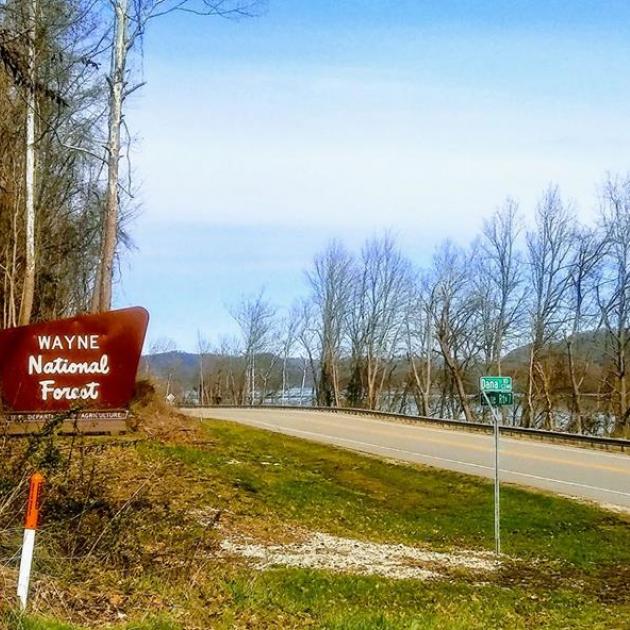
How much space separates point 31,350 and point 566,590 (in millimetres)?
9950

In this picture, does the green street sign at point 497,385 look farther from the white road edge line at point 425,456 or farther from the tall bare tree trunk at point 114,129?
the tall bare tree trunk at point 114,129

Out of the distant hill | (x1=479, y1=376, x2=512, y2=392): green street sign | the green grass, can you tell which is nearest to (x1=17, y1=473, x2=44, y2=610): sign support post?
the green grass

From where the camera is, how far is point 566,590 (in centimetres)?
1012

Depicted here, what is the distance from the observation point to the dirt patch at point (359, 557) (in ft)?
32.6

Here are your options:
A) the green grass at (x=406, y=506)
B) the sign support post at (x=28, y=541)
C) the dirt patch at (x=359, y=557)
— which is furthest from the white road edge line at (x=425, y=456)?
→ the sign support post at (x=28, y=541)

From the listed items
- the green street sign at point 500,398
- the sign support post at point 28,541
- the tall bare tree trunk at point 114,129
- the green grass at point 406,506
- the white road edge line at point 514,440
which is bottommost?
the green grass at point 406,506

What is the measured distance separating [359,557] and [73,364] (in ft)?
23.3

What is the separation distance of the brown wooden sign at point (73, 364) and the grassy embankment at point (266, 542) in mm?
1244

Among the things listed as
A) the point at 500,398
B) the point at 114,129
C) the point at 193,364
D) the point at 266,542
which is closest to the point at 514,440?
the point at 500,398

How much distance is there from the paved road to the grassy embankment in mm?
1862

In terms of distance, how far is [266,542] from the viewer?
36.1 ft

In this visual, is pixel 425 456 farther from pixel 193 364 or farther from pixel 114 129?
pixel 193 364

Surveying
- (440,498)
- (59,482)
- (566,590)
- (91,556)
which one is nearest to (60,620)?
(91,556)

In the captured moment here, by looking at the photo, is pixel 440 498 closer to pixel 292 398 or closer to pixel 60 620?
pixel 60 620
